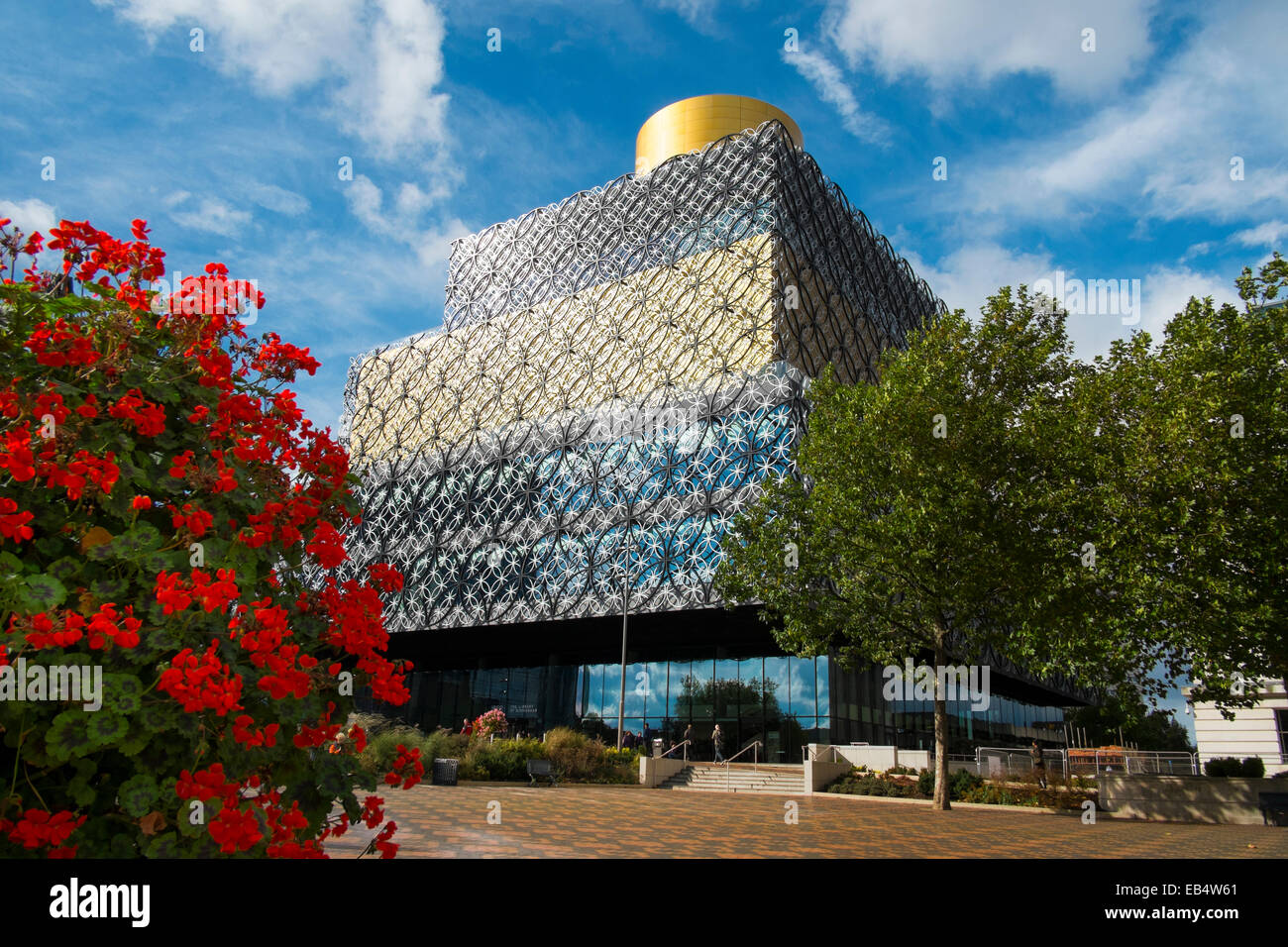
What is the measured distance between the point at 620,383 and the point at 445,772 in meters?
26.0

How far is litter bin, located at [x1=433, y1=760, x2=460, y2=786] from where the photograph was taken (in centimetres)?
2239

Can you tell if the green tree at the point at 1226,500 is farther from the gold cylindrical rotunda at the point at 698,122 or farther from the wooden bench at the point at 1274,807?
the gold cylindrical rotunda at the point at 698,122

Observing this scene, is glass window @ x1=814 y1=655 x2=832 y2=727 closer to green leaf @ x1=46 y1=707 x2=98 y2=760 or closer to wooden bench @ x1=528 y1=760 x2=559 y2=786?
wooden bench @ x1=528 y1=760 x2=559 y2=786

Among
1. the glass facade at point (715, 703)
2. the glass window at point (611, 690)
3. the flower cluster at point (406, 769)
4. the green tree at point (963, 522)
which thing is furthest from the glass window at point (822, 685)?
the flower cluster at point (406, 769)

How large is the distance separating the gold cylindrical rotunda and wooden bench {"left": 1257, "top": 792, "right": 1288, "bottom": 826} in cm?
5036

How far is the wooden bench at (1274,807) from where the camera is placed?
20.9 m

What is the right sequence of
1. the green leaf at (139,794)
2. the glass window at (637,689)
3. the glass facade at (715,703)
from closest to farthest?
the green leaf at (139,794), the glass facade at (715,703), the glass window at (637,689)

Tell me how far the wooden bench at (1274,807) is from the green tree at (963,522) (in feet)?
13.2

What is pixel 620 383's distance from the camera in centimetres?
4453

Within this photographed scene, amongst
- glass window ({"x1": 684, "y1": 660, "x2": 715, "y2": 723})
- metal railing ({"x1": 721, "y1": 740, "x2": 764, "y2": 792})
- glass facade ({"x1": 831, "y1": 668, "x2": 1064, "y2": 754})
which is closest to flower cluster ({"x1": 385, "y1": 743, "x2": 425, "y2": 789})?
metal railing ({"x1": 721, "y1": 740, "x2": 764, "y2": 792})

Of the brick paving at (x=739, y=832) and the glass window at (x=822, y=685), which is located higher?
the brick paving at (x=739, y=832)
